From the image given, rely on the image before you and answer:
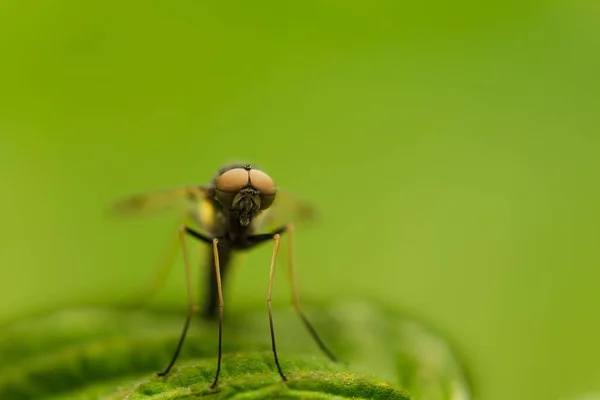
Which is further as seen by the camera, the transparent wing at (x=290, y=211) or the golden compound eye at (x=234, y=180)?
the transparent wing at (x=290, y=211)

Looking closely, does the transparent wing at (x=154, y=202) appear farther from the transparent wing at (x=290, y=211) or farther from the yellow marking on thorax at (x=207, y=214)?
the transparent wing at (x=290, y=211)

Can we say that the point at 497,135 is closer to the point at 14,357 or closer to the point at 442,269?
the point at 442,269

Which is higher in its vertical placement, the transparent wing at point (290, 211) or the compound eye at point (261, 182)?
the compound eye at point (261, 182)

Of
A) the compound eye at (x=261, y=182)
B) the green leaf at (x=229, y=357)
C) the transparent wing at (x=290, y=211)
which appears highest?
the compound eye at (x=261, y=182)

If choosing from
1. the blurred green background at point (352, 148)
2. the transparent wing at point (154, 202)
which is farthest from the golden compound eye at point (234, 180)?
the blurred green background at point (352, 148)

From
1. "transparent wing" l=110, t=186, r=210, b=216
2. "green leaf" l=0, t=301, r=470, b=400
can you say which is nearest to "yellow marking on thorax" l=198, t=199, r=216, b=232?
"transparent wing" l=110, t=186, r=210, b=216

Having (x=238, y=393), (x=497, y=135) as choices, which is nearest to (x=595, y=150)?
(x=497, y=135)

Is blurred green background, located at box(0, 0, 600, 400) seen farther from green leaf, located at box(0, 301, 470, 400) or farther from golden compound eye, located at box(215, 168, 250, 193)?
golden compound eye, located at box(215, 168, 250, 193)
